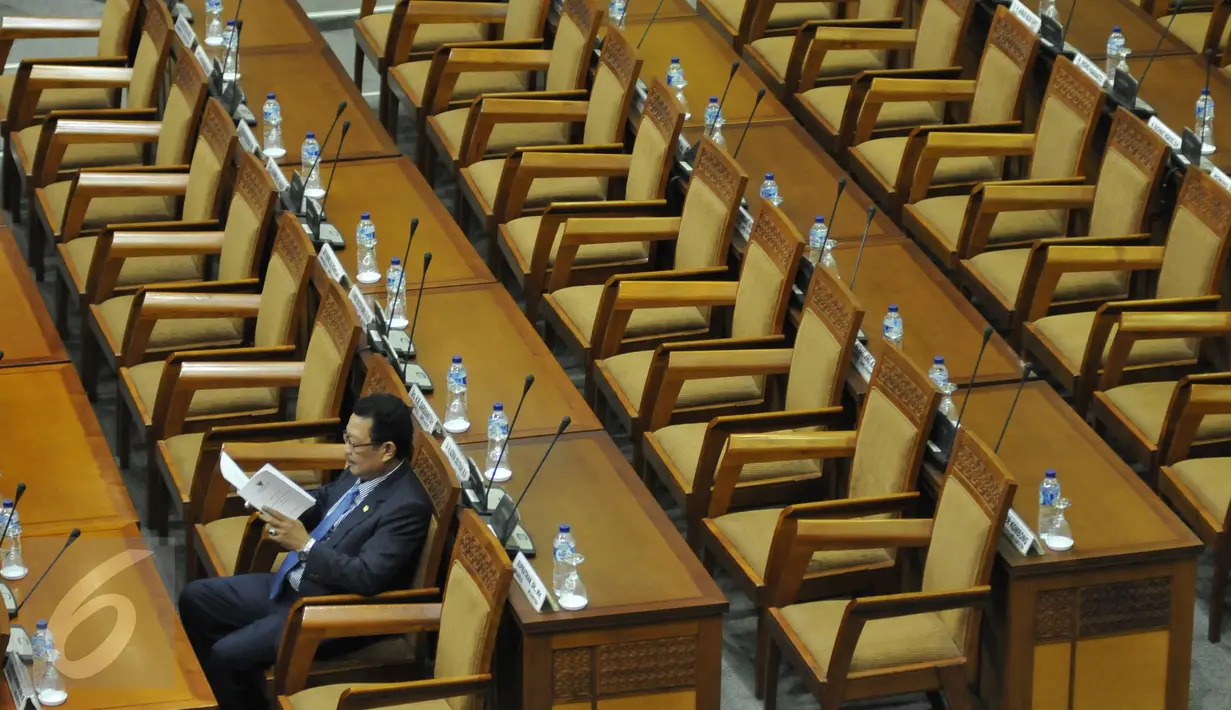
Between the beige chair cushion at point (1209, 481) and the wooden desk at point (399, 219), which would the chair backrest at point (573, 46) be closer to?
the wooden desk at point (399, 219)

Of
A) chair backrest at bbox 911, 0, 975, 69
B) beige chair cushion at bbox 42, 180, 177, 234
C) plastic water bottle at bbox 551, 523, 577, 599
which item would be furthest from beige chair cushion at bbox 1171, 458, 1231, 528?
beige chair cushion at bbox 42, 180, 177, 234

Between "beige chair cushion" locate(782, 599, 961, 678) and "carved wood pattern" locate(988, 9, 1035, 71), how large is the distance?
1.30m

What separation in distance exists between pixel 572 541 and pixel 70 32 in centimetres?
196

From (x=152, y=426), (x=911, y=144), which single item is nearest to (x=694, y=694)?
(x=152, y=426)

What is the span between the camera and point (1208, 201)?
3373 mm

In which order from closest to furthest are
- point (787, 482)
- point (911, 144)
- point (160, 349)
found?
point (787, 482) < point (160, 349) < point (911, 144)

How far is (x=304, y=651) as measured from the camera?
9.00 ft

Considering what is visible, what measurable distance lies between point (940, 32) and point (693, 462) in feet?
4.10

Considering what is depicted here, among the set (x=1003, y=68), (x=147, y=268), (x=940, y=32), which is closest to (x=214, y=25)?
(x=147, y=268)

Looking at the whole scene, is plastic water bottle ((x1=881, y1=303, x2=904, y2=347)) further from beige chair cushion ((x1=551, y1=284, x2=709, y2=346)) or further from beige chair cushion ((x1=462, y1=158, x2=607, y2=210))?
beige chair cushion ((x1=462, y1=158, x2=607, y2=210))

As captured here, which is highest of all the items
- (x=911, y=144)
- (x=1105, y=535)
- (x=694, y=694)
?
(x=911, y=144)

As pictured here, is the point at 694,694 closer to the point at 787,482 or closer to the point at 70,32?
the point at 787,482

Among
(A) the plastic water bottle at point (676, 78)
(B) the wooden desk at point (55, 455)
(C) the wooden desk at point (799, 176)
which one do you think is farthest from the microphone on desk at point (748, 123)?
(B) the wooden desk at point (55, 455)

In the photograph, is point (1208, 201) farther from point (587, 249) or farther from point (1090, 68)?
point (587, 249)
